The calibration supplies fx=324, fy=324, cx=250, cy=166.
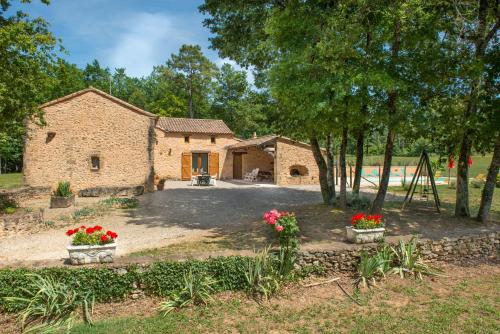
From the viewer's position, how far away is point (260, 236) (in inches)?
322

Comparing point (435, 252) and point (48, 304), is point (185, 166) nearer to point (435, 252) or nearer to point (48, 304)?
point (435, 252)

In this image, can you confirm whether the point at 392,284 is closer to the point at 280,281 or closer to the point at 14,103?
the point at 280,281

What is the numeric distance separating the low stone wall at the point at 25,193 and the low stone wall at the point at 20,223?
553 centimetres

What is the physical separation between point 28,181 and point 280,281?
52.9 feet

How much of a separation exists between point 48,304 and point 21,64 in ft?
27.6

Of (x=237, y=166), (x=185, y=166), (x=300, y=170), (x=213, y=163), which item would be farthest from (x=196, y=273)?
(x=237, y=166)

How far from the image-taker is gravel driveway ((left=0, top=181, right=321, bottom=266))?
742 centimetres

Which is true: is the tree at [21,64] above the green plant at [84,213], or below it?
above

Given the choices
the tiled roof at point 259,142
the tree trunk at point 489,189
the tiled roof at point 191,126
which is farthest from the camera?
the tiled roof at point 191,126

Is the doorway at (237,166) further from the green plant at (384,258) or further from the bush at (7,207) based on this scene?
the green plant at (384,258)

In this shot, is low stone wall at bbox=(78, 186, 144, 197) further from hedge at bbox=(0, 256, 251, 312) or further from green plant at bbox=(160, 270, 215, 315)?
green plant at bbox=(160, 270, 215, 315)

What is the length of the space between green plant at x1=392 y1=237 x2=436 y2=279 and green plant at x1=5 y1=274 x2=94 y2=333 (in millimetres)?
5459

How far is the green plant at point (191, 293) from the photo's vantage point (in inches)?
197

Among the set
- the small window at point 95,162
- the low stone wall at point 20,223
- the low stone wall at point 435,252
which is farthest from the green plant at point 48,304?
the small window at point 95,162
